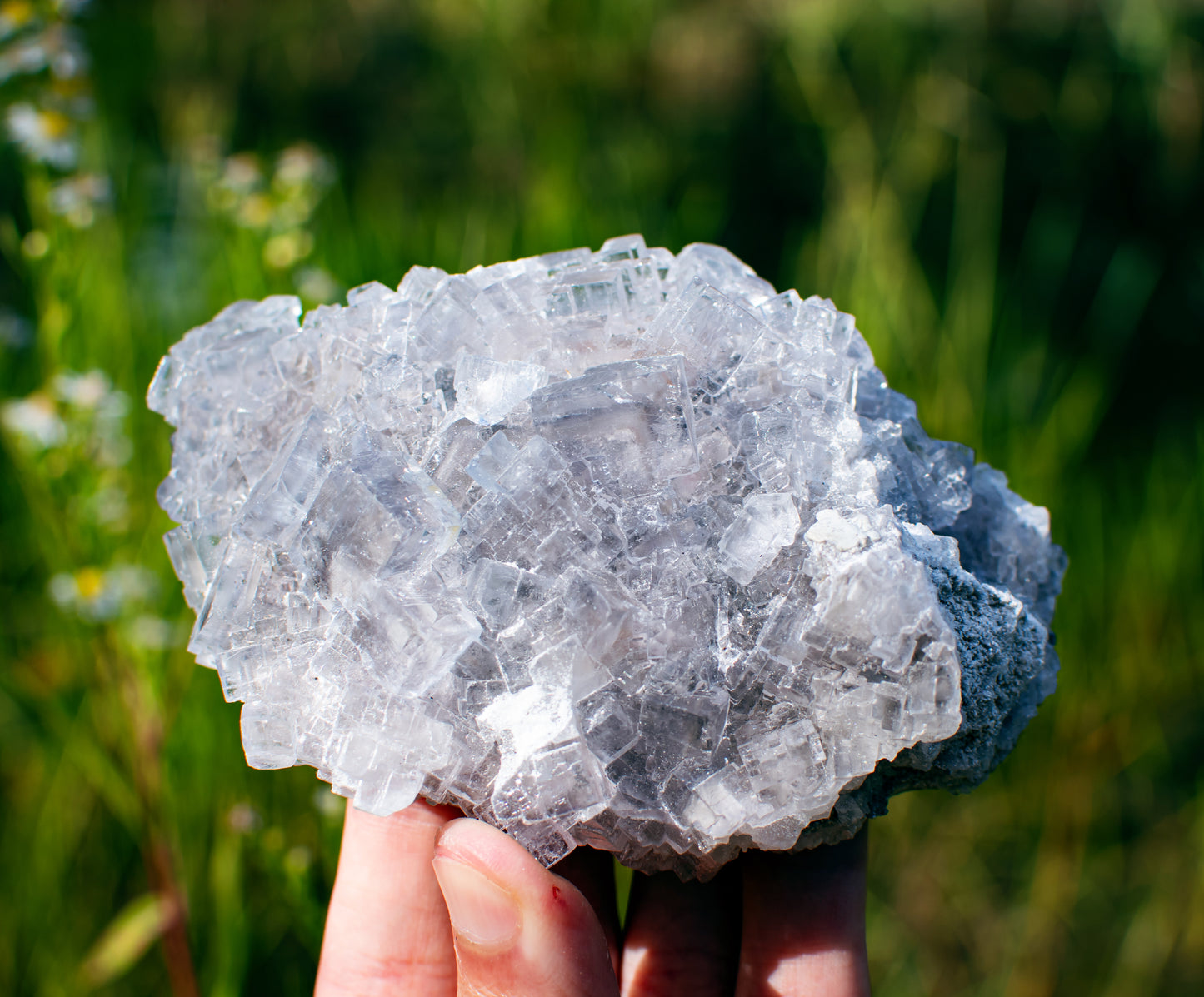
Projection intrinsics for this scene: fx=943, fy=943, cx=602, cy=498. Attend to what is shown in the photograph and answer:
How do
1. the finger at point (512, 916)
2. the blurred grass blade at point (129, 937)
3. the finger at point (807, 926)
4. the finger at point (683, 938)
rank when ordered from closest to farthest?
the finger at point (512, 916) < the finger at point (807, 926) < the finger at point (683, 938) < the blurred grass blade at point (129, 937)

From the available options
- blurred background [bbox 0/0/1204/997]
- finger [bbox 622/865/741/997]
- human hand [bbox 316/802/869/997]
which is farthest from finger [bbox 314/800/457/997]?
finger [bbox 622/865/741/997]

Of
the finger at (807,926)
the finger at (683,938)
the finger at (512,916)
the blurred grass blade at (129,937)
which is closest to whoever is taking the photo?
the finger at (512,916)

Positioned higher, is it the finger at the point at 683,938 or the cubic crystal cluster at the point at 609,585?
the cubic crystal cluster at the point at 609,585

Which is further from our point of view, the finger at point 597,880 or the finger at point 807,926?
the finger at point 597,880

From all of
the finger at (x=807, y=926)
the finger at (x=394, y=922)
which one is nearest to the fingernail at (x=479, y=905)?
the finger at (x=394, y=922)

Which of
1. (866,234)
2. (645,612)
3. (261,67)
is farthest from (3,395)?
(261,67)

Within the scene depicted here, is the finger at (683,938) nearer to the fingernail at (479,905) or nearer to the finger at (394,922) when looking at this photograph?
the finger at (394,922)
